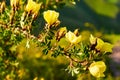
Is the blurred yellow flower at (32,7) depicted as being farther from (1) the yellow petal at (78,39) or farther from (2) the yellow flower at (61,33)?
(1) the yellow petal at (78,39)

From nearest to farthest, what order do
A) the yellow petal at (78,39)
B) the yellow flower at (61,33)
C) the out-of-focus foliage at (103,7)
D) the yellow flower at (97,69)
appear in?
the yellow flower at (97,69), the yellow petal at (78,39), the yellow flower at (61,33), the out-of-focus foliage at (103,7)

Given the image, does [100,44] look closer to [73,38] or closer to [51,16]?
[73,38]

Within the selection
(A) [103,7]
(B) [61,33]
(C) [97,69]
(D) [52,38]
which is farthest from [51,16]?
(A) [103,7]

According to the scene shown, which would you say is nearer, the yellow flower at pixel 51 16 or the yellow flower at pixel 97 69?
the yellow flower at pixel 97 69

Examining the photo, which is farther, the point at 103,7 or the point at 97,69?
the point at 103,7

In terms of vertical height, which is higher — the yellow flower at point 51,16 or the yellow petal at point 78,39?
the yellow flower at point 51,16

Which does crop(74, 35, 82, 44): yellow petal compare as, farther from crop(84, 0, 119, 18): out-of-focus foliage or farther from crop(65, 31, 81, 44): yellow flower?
crop(84, 0, 119, 18): out-of-focus foliage

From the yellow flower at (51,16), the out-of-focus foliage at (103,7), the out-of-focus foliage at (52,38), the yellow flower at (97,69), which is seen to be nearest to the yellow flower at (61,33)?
the out-of-focus foliage at (52,38)

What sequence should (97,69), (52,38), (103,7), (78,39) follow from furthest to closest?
(103,7) < (52,38) < (78,39) < (97,69)
